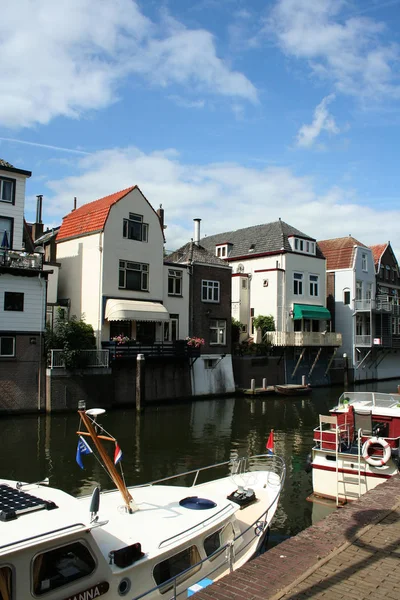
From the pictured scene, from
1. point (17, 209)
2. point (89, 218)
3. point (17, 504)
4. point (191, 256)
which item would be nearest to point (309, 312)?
point (191, 256)

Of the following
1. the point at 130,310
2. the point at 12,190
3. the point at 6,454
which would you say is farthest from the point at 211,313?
the point at 6,454

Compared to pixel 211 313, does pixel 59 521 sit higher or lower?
lower

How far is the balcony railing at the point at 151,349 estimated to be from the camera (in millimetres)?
34219

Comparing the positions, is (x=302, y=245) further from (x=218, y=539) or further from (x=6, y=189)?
(x=218, y=539)

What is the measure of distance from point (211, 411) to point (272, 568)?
1055 inches

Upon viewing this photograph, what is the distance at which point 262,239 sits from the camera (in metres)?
52.5

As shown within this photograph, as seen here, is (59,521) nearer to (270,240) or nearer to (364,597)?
(364,597)

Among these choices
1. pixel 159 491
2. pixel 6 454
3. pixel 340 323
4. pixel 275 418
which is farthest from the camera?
pixel 340 323

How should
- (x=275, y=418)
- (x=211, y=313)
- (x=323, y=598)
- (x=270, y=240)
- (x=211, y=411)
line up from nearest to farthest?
(x=323, y=598) → (x=275, y=418) → (x=211, y=411) → (x=211, y=313) → (x=270, y=240)

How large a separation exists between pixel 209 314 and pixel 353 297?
21.2m

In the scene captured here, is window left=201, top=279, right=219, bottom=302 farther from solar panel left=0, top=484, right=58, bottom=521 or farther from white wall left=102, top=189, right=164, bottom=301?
solar panel left=0, top=484, right=58, bottom=521

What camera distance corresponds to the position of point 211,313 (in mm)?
42469

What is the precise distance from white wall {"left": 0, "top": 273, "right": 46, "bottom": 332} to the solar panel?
→ 2386 centimetres

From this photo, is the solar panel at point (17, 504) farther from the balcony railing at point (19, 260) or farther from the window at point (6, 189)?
the window at point (6, 189)
